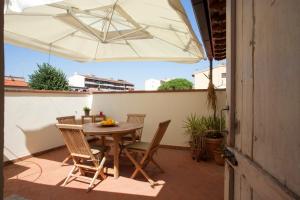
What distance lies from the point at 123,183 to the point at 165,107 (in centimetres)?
244

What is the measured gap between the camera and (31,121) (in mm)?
4102

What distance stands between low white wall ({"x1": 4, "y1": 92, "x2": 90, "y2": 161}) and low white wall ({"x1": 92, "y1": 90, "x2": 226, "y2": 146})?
134cm

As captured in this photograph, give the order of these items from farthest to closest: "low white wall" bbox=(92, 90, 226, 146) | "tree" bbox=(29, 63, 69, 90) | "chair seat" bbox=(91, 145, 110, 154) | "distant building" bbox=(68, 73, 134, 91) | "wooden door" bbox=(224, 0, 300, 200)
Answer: "distant building" bbox=(68, 73, 134, 91) → "tree" bbox=(29, 63, 69, 90) → "low white wall" bbox=(92, 90, 226, 146) → "chair seat" bbox=(91, 145, 110, 154) → "wooden door" bbox=(224, 0, 300, 200)

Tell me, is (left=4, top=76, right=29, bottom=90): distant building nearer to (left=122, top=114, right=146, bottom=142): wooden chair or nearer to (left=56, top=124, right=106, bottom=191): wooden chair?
(left=122, top=114, right=146, bottom=142): wooden chair

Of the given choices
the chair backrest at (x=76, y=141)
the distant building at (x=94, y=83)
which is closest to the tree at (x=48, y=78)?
the chair backrest at (x=76, y=141)

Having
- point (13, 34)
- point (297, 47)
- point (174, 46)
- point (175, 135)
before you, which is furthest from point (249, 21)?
point (175, 135)

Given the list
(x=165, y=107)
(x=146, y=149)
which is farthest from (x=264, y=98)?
(x=165, y=107)

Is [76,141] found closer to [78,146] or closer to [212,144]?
[78,146]

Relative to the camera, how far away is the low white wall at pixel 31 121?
3684 millimetres

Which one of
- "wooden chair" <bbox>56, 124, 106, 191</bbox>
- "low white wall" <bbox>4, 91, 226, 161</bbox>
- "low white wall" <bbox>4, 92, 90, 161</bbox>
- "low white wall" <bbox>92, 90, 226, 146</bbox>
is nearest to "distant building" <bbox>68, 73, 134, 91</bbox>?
"low white wall" <bbox>4, 91, 226, 161</bbox>

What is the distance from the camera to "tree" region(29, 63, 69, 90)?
→ 7449mm

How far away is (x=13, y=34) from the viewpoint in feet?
9.86

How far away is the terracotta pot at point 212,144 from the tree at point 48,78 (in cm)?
581

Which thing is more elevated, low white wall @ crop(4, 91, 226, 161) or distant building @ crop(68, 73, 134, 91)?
distant building @ crop(68, 73, 134, 91)
